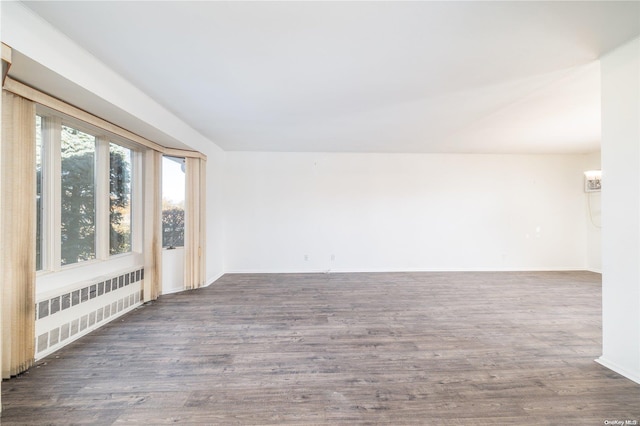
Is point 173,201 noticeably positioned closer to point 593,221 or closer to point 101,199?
point 101,199

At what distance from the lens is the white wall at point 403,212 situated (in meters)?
5.20

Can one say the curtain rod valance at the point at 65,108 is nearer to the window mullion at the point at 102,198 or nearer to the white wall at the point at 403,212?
the window mullion at the point at 102,198

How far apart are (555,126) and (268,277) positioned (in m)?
5.46

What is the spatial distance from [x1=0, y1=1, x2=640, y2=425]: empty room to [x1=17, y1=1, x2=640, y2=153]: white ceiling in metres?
0.02

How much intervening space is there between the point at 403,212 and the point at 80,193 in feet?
17.4

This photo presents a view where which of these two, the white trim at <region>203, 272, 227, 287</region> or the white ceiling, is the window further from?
the white trim at <region>203, 272, 227, 287</region>

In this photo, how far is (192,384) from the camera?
1.77 metres

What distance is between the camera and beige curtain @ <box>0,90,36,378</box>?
5.79 ft

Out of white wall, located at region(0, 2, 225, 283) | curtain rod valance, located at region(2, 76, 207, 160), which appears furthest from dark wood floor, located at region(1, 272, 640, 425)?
white wall, located at region(0, 2, 225, 283)

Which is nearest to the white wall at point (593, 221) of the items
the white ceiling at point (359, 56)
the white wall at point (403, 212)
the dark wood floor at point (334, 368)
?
the white wall at point (403, 212)

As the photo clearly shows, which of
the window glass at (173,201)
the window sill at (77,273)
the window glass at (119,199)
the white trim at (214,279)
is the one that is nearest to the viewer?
the window sill at (77,273)

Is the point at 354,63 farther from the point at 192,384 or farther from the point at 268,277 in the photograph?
the point at 268,277

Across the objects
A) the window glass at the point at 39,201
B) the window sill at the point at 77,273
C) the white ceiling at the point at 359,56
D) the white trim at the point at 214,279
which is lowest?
the white trim at the point at 214,279

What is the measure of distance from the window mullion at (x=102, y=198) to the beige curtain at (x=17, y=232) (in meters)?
0.96
